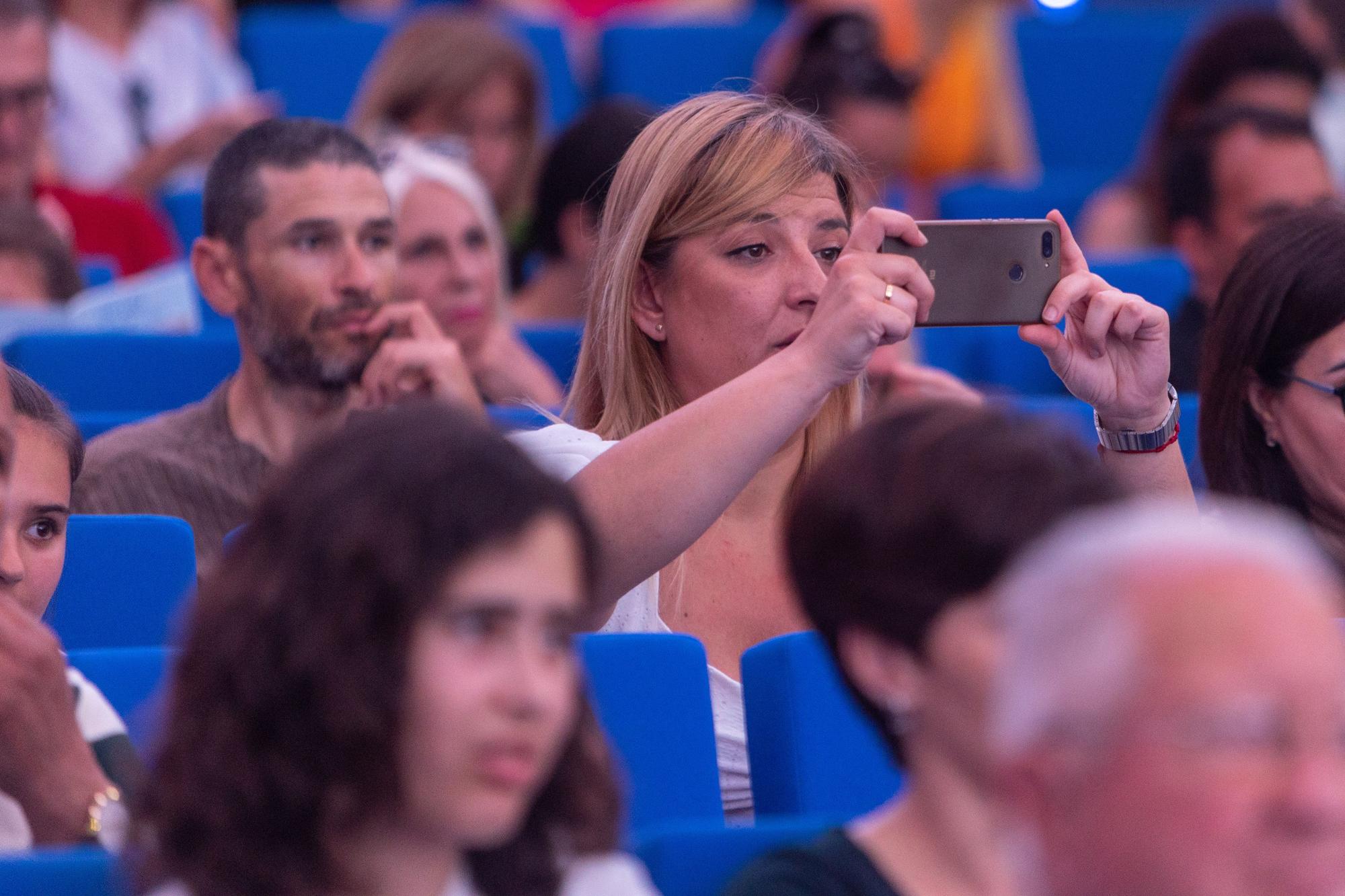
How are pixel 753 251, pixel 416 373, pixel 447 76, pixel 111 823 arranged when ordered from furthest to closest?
pixel 447 76 → pixel 416 373 → pixel 753 251 → pixel 111 823

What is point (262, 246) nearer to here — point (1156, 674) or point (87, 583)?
point (87, 583)

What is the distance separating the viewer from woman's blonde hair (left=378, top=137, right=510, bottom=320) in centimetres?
369

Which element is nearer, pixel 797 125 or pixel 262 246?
pixel 797 125

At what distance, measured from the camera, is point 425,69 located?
15.2 ft

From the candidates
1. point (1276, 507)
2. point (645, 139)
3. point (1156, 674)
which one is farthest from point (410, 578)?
point (1276, 507)

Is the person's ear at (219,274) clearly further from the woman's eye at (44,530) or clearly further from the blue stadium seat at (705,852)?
the blue stadium seat at (705,852)

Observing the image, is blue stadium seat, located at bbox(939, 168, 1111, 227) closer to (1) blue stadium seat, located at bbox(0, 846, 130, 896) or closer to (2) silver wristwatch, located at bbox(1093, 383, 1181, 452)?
(2) silver wristwatch, located at bbox(1093, 383, 1181, 452)

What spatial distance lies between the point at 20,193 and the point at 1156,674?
142 inches

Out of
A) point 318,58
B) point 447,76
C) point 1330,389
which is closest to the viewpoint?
point 1330,389

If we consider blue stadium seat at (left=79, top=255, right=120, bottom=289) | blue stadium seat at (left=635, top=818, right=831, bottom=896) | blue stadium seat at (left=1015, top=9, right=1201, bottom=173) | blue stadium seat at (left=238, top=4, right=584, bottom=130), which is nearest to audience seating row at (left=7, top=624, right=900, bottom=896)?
blue stadium seat at (left=635, top=818, right=831, bottom=896)

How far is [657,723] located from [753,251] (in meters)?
0.59

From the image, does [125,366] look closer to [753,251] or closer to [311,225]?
[311,225]

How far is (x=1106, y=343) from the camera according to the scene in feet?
6.41

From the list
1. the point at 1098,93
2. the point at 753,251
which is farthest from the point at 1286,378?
the point at 1098,93
